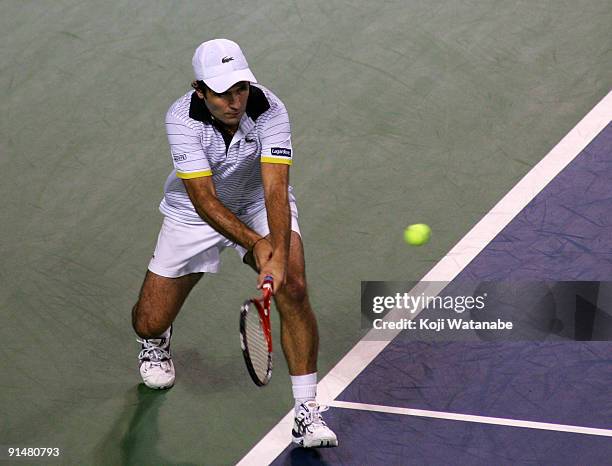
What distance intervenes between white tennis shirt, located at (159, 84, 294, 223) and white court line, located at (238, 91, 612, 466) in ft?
4.45

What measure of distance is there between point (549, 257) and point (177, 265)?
97.1 inches

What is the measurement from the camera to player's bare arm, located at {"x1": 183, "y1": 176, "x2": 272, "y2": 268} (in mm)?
5633

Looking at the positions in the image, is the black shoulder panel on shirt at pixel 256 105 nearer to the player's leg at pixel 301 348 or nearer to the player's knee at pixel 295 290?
the player's leg at pixel 301 348

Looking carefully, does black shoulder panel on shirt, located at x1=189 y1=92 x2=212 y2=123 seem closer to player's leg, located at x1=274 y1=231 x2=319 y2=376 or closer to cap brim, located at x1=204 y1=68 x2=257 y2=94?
cap brim, located at x1=204 y1=68 x2=257 y2=94

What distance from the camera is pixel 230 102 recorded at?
569 centimetres

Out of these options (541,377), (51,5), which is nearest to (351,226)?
(541,377)

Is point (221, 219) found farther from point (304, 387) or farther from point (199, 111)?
point (304, 387)

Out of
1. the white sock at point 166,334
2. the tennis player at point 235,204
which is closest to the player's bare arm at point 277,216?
the tennis player at point 235,204

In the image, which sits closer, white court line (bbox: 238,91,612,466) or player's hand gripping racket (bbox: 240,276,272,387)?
player's hand gripping racket (bbox: 240,276,272,387)

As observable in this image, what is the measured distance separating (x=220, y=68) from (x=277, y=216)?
81cm

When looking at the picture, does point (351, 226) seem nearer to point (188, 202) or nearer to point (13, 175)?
point (188, 202)

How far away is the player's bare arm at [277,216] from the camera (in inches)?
219
